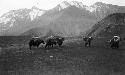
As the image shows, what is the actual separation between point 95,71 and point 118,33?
284 feet

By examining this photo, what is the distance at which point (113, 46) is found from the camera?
44656mm

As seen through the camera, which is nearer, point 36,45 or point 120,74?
point 120,74

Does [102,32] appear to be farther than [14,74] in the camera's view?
Yes

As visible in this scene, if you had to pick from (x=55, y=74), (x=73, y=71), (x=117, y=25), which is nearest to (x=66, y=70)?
(x=73, y=71)

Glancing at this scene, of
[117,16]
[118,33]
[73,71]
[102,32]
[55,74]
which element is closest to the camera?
[55,74]

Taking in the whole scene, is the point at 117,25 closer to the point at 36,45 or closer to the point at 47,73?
the point at 36,45

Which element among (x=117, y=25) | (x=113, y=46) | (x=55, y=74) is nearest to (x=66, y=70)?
(x=55, y=74)

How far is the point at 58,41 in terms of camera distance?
4941 centimetres

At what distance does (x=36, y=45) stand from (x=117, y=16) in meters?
91.8

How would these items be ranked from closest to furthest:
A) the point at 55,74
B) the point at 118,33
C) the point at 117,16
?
the point at 55,74, the point at 118,33, the point at 117,16

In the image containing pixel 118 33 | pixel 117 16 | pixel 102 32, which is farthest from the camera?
pixel 117 16

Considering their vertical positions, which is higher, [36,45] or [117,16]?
[117,16]

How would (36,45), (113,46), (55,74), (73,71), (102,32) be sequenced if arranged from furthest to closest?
(102,32), (36,45), (113,46), (73,71), (55,74)

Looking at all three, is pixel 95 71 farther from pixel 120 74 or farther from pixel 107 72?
pixel 120 74
